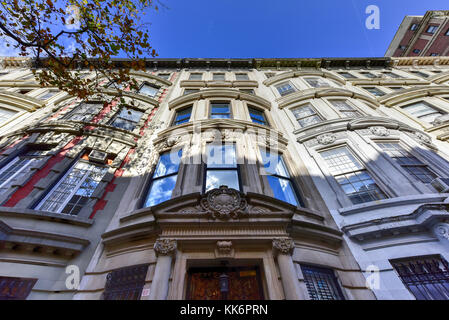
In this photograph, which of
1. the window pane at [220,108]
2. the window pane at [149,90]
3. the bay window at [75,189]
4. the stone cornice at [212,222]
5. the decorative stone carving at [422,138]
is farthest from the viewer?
the window pane at [149,90]

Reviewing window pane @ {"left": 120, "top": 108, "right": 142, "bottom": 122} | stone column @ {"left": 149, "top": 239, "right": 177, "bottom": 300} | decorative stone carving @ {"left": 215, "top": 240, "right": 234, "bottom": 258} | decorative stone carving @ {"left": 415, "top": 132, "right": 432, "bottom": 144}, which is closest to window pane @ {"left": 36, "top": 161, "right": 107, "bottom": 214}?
stone column @ {"left": 149, "top": 239, "right": 177, "bottom": 300}

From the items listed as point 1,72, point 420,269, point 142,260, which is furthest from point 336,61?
point 1,72

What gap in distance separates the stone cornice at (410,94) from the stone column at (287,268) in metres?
15.7

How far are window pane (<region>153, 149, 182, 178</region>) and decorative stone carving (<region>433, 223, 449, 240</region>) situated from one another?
8.70 meters

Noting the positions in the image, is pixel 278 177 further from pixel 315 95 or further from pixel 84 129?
pixel 84 129

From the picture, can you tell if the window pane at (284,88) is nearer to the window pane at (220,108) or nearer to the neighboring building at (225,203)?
the neighboring building at (225,203)

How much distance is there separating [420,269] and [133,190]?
9547 millimetres

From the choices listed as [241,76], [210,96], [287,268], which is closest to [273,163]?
[287,268]

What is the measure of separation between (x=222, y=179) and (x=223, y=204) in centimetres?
207

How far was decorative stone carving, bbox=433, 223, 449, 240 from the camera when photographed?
5625 millimetres

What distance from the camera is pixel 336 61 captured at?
22.5 m

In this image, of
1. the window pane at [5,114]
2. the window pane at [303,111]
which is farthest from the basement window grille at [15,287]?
the window pane at [303,111]

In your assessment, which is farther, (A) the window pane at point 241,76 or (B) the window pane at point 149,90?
(A) the window pane at point 241,76

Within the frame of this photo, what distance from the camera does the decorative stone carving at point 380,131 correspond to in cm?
976
